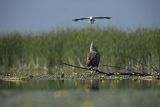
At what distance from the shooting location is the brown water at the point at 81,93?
37.0 ft

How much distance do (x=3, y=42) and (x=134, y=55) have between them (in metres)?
4.91

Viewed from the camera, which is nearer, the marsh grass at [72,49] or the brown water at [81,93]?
the brown water at [81,93]

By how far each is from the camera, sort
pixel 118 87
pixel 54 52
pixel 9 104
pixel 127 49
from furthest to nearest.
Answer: pixel 54 52 < pixel 127 49 < pixel 118 87 < pixel 9 104

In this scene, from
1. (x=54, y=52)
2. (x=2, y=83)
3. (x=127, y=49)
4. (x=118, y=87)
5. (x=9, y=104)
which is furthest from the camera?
(x=54, y=52)

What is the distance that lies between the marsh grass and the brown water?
451 centimetres

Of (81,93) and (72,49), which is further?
(72,49)

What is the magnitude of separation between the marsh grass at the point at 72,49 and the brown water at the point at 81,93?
4.51m

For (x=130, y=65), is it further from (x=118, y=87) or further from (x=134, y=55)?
(x=118, y=87)

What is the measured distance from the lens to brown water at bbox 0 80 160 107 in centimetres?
1128

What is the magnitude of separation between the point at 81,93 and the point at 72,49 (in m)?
9.90

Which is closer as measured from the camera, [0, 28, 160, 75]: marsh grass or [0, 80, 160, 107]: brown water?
[0, 80, 160, 107]: brown water

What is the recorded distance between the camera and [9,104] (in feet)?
36.8

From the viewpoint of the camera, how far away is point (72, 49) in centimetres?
2272

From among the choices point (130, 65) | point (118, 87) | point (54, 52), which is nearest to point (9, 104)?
point (118, 87)
